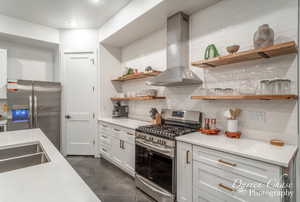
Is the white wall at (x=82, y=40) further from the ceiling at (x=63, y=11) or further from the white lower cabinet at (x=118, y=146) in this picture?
the white lower cabinet at (x=118, y=146)

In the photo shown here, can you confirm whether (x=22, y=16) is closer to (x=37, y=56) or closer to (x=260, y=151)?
(x=37, y=56)

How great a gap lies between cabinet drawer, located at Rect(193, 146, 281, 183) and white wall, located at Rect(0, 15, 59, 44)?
4.11 meters

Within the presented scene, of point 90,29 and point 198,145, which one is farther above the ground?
point 90,29

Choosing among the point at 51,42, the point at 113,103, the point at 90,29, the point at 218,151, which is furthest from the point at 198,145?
the point at 51,42

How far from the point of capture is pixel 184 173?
1.85 m

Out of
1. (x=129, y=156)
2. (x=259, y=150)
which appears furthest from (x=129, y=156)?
(x=259, y=150)

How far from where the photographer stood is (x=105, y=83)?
12.8 ft

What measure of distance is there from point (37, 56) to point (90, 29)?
5.45 feet

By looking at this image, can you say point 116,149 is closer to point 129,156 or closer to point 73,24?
point 129,156

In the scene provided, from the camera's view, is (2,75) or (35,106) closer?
(2,75)

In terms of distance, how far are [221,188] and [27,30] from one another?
4676 mm

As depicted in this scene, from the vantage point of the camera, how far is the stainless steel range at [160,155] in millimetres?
1968

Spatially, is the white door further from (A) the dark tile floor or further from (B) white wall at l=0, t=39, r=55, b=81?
(B) white wall at l=0, t=39, r=55, b=81

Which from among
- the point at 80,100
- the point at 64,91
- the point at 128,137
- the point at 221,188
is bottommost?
the point at 221,188
